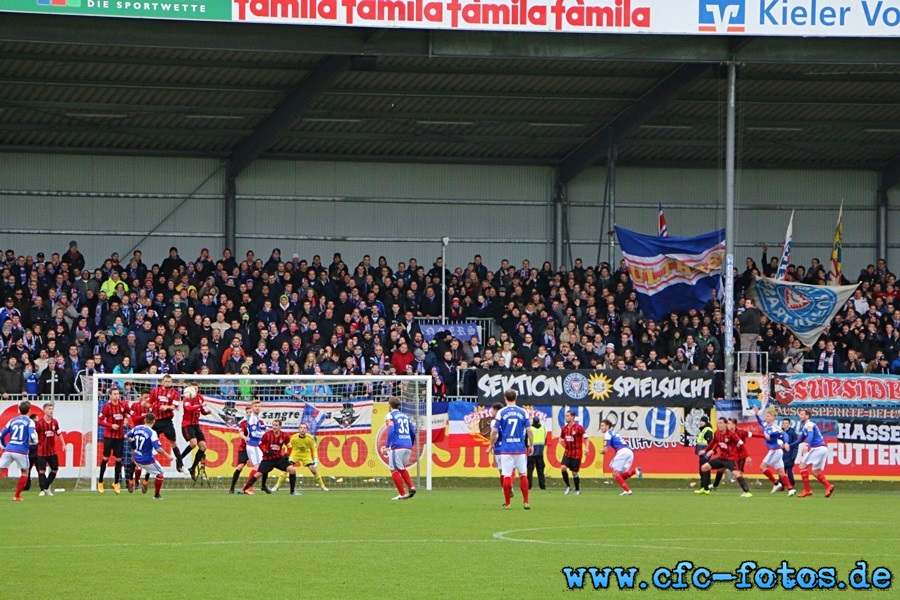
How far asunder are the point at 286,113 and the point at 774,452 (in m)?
17.0

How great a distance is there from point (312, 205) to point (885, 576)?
34525mm

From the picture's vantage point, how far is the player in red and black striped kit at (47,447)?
2786 centimetres

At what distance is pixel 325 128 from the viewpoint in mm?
43188

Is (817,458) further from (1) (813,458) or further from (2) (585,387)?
(2) (585,387)

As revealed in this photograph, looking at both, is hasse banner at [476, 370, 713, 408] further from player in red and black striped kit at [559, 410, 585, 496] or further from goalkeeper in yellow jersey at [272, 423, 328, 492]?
goalkeeper in yellow jersey at [272, 423, 328, 492]

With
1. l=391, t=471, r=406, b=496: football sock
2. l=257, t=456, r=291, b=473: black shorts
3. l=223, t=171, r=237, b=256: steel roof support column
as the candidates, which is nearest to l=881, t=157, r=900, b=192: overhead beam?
l=223, t=171, r=237, b=256: steel roof support column

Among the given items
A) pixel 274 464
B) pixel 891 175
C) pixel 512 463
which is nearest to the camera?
pixel 512 463

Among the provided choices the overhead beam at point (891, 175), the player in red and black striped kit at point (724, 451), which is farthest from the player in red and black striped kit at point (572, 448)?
the overhead beam at point (891, 175)

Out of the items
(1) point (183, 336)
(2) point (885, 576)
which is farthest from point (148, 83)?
(2) point (885, 576)

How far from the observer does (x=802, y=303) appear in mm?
38656

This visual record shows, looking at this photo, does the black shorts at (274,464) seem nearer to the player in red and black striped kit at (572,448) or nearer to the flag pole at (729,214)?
the player in red and black striped kit at (572,448)

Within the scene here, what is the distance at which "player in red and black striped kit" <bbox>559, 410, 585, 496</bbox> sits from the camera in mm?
29984

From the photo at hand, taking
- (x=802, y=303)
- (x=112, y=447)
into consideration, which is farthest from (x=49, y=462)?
(x=802, y=303)

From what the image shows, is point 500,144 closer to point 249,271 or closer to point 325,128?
point 325,128
